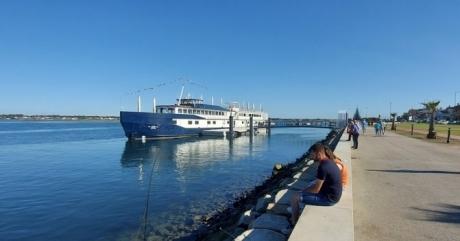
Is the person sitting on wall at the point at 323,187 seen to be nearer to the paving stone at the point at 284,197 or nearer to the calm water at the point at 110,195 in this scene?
the paving stone at the point at 284,197

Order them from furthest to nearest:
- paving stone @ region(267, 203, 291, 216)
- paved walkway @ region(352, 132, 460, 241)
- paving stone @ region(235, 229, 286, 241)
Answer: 1. paving stone @ region(267, 203, 291, 216)
2. paving stone @ region(235, 229, 286, 241)
3. paved walkway @ region(352, 132, 460, 241)

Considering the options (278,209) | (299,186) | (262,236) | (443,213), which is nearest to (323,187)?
(262,236)

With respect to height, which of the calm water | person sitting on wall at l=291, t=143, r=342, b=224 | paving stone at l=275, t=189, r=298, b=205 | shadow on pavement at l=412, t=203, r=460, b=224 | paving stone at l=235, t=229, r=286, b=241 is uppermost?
person sitting on wall at l=291, t=143, r=342, b=224

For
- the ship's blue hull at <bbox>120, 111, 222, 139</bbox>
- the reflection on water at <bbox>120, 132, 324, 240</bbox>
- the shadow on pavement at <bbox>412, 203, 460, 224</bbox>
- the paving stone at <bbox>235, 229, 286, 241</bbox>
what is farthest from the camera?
the ship's blue hull at <bbox>120, 111, 222, 139</bbox>

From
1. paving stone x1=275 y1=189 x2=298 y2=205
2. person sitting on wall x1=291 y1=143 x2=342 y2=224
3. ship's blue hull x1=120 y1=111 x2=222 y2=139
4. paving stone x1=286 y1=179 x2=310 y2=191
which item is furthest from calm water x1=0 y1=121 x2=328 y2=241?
ship's blue hull x1=120 y1=111 x2=222 y2=139

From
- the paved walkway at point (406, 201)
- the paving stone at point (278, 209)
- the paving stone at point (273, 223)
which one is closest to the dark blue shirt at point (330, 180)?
the paved walkway at point (406, 201)

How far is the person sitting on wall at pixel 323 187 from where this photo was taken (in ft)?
22.2

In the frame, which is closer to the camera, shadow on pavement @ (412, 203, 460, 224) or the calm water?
shadow on pavement @ (412, 203, 460, 224)

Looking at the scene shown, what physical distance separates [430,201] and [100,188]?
16361mm

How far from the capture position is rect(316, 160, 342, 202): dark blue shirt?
6.76 metres

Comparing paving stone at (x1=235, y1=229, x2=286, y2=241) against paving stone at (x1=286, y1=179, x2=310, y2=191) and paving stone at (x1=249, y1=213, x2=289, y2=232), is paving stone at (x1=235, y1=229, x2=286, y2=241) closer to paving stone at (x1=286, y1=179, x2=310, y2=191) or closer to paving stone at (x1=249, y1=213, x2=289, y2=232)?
paving stone at (x1=249, y1=213, x2=289, y2=232)

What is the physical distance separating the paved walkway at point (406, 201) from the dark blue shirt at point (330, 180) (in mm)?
682

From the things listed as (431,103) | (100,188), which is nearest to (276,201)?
(100,188)

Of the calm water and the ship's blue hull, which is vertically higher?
the ship's blue hull
